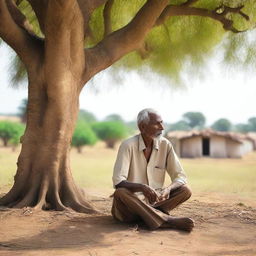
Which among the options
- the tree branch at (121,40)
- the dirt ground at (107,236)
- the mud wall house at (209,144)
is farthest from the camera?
the mud wall house at (209,144)

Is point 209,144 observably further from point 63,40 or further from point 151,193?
point 151,193

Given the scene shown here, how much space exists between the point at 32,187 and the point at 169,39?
5.90 m

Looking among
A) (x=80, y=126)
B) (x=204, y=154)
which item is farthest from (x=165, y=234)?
(x=80, y=126)

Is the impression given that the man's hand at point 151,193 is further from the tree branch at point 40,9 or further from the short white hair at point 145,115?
the tree branch at point 40,9

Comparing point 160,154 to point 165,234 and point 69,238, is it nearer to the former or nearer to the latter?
point 165,234

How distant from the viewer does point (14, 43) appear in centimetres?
654

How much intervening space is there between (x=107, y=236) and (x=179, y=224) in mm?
890

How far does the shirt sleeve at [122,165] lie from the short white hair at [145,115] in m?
0.34

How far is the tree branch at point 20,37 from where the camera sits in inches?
245

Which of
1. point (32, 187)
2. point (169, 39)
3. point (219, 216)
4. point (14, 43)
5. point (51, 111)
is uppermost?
point (169, 39)

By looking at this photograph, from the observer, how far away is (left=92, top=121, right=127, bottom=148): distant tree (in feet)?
163

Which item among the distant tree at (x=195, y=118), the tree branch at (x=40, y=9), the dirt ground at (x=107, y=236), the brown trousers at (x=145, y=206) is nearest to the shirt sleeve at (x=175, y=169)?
the brown trousers at (x=145, y=206)

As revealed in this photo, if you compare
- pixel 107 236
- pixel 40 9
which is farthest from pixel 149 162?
pixel 40 9

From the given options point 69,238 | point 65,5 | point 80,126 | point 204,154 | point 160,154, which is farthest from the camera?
point 80,126
